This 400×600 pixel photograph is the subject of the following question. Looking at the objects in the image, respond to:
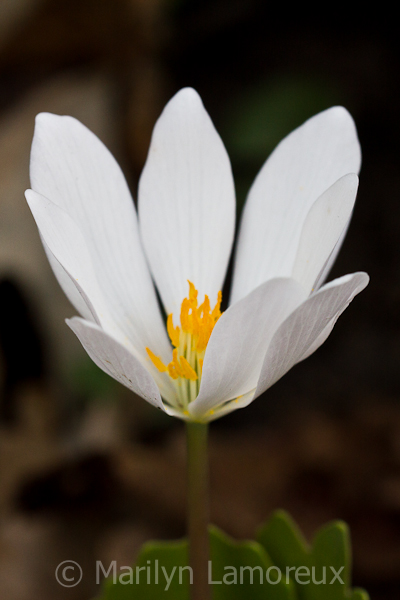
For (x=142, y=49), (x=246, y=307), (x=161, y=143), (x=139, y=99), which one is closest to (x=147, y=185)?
(x=161, y=143)

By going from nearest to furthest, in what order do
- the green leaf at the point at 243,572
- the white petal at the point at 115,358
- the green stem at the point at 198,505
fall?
the white petal at the point at 115,358
the green stem at the point at 198,505
the green leaf at the point at 243,572

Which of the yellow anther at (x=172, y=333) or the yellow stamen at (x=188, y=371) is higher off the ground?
the yellow anther at (x=172, y=333)

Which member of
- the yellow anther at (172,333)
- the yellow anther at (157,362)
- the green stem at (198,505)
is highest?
the yellow anther at (172,333)

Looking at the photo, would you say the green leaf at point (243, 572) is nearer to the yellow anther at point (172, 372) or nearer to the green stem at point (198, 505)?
the green stem at point (198, 505)

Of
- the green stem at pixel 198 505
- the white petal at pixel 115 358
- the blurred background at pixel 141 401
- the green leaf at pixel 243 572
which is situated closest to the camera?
the white petal at pixel 115 358

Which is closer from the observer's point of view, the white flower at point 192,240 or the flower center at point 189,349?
the white flower at point 192,240

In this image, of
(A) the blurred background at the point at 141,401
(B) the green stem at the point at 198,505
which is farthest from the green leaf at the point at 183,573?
(A) the blurred background at the point at 141,401

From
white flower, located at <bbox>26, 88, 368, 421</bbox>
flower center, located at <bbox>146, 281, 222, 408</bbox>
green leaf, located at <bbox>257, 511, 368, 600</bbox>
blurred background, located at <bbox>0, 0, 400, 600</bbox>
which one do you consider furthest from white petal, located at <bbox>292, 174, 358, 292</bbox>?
blurred background, located at <bbox>0, 0, 400, 600</bbox>

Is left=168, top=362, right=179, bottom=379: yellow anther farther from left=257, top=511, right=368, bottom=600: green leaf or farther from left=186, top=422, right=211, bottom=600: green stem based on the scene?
left=257, top=511, right=368, bottom=600: green leaf

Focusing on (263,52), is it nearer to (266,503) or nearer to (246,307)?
(266,503)
